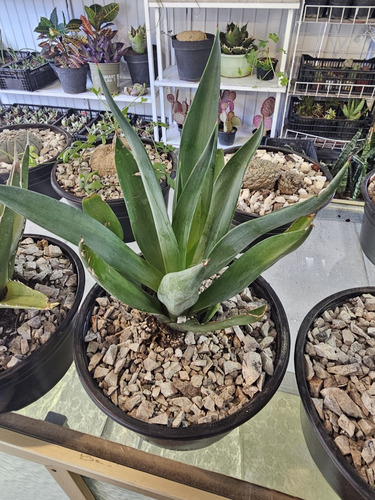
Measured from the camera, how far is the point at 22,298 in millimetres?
534

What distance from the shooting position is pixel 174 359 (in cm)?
→ 56

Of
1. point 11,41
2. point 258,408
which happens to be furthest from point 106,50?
point 258,408

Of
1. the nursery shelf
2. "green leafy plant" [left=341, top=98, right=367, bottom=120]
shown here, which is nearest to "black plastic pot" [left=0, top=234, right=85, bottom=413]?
the nursery shelf

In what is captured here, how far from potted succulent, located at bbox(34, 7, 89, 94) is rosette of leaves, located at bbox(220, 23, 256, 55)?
0.75 m

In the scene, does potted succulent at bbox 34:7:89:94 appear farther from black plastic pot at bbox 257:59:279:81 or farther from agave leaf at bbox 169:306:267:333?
agave leaf at bbox 169:306:267:333

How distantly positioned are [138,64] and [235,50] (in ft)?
1.78

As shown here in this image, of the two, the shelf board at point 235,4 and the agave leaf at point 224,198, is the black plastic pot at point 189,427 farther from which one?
the shelf board at point 235,4

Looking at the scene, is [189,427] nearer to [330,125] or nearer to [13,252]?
[13,252]

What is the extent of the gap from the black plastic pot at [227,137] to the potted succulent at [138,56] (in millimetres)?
513

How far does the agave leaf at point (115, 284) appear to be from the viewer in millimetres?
401

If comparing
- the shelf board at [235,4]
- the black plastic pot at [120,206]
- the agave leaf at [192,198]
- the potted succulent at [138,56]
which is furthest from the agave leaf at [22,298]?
→ the potted succulent at [138,56]

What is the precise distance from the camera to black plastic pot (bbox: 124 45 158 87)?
1944 millimetres

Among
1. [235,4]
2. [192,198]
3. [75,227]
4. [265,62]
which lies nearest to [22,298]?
[75,227]

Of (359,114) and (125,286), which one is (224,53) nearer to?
(359,114)
